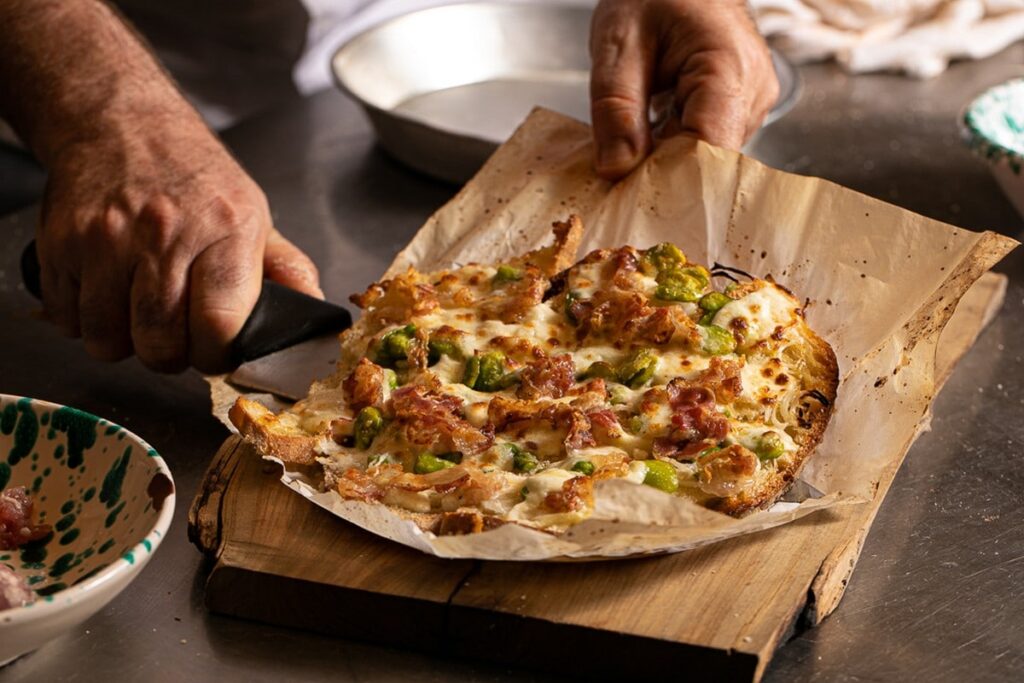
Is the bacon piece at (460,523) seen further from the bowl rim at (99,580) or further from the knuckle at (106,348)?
the knuckle at (106,348)

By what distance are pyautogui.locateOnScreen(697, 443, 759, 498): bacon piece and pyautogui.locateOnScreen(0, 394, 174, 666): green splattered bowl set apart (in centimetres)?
61

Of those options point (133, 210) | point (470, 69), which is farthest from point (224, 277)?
point (470, 69)

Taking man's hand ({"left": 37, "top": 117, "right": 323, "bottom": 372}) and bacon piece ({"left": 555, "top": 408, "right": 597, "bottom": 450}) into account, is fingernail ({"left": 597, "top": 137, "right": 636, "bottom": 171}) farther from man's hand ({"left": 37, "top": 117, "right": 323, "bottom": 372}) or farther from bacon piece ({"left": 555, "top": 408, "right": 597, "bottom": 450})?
bacon piece ({"left": 555, "top": 408, "right": 597, "bottom": 450})

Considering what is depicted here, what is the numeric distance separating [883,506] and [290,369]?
2.83 ft

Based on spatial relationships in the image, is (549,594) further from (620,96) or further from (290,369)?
(620,96)

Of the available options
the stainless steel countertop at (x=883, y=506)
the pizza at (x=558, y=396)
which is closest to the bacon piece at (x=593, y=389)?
the pizza at (x=558, y=396)

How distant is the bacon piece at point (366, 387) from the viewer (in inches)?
67.2

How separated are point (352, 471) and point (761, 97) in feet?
4.03

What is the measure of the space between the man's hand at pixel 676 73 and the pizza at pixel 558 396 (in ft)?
1.38

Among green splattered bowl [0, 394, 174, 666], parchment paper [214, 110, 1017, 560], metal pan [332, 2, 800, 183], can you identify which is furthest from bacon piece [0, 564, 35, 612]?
metal pan [332, 2, 800, 183]

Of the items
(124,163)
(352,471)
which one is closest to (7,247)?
(124,163)

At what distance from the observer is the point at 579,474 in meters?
1.54

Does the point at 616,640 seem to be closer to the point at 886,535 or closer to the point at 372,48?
the point at 886,535

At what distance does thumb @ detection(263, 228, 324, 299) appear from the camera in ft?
7.13
